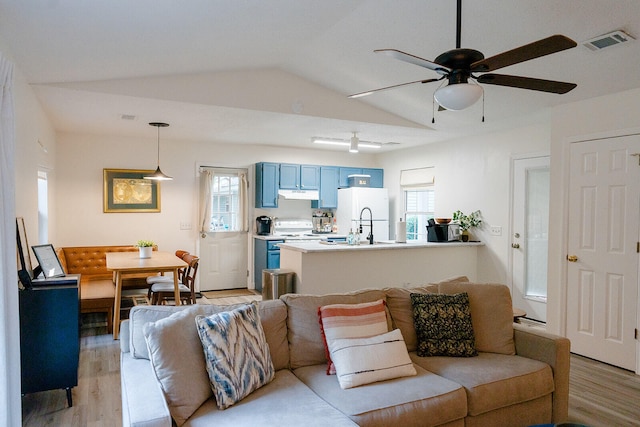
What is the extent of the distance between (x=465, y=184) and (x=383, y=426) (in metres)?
4.77

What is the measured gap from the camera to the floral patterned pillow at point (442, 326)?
2729mm

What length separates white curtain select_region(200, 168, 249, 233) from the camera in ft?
22.6

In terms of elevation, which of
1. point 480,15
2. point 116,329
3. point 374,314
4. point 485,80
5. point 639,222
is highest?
point 480,15

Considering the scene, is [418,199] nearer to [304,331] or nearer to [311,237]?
[311,237]

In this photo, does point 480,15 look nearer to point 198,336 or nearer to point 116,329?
point 198,336

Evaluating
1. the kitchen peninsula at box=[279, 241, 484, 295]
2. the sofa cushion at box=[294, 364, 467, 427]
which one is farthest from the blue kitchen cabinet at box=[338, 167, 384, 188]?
the sofa cushion at box=[294, 364, 467, 427]

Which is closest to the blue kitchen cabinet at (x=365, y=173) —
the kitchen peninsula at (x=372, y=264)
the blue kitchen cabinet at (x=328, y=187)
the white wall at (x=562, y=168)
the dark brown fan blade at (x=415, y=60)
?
the blue kitchen cabinet at (x=328, y=187)

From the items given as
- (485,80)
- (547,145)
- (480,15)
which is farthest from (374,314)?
(547,145)

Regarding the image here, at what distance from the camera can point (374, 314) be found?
8.59 ft

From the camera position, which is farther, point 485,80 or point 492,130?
point 492,130

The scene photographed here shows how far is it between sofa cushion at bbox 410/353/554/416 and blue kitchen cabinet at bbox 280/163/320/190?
Answer: 490cm

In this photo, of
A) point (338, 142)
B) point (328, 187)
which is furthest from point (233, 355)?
point (328, 187)

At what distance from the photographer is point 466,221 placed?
19.9 feet

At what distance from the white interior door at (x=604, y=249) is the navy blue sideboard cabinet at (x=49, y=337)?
4337 millimetres
